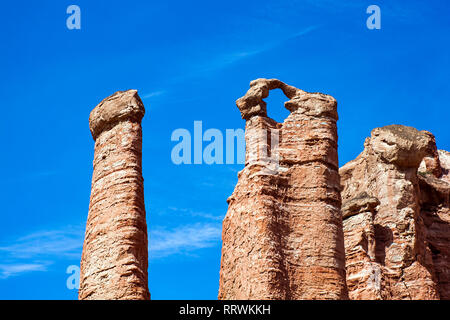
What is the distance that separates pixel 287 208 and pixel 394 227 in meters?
7.83

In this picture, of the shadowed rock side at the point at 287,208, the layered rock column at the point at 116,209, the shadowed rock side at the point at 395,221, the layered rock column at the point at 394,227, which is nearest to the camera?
the layered rock column at the point at 116,209

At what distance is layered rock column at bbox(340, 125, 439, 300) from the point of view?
3447 cm

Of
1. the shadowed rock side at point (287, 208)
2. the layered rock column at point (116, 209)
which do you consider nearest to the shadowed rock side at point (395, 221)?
the shadowed rock side at point (287, 208)

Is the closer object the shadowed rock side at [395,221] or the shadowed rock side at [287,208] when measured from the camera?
the shadowed rock side at [287,208]

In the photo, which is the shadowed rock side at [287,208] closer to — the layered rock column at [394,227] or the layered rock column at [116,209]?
the layered rock column at [116,209]

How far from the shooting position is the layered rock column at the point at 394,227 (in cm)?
3447

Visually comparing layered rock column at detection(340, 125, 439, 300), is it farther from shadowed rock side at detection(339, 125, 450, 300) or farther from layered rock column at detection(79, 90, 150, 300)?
layered rock column at detection(79, 90, 150, 300)

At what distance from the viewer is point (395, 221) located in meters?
35.8

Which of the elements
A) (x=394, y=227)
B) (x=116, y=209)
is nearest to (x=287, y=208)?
(x=116, y=209)

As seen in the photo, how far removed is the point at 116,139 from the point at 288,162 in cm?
493

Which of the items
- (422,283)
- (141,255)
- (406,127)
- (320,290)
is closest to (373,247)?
(422,283)

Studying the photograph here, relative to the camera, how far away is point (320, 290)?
1102 inches

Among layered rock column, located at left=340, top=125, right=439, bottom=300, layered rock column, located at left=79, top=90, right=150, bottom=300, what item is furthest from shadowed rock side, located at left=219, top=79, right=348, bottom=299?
layered rock column, located at left=340, top=125, right=439, bottom=300

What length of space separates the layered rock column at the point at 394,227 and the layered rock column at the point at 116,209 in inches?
365
